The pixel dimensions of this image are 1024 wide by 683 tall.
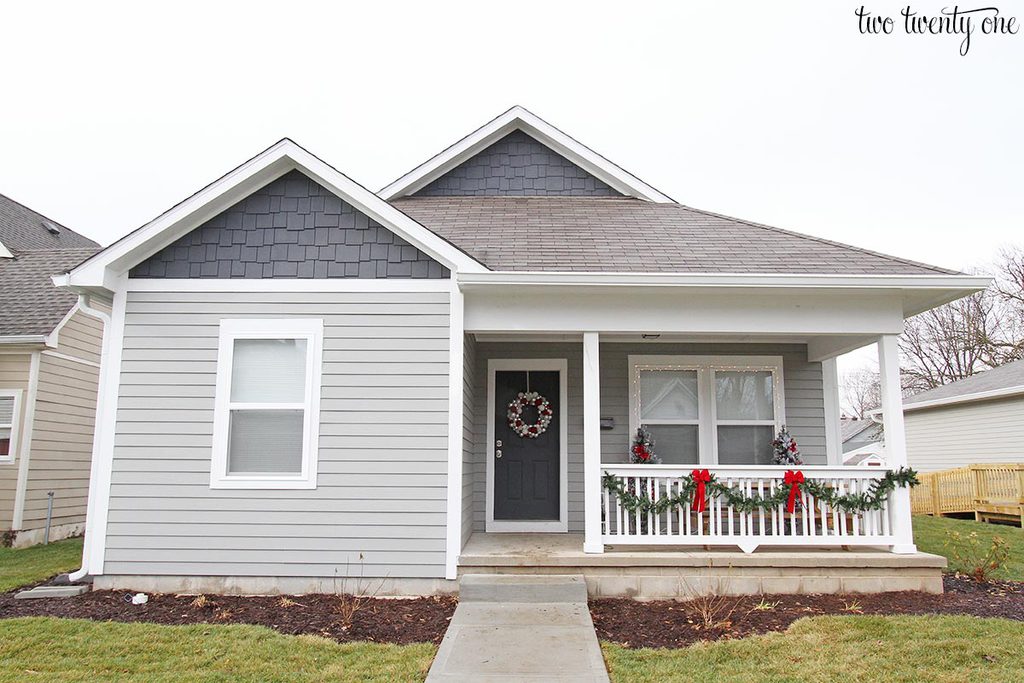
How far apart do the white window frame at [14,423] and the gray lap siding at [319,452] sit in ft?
14.9

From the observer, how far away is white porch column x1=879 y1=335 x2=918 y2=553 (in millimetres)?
6562

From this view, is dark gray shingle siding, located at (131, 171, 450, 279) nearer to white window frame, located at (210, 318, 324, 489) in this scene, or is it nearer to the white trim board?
white window frame, located at (210, 318, 324, 489)

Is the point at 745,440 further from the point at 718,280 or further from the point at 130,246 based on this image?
the point at 130,246

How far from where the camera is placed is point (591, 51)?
14453 mm

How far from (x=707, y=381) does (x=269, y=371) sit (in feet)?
16.2

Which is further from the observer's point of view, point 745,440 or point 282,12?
point 282,12

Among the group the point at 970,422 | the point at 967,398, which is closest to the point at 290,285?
the point at 967,398

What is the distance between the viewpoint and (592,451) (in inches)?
260

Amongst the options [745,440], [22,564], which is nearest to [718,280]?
[745,440]

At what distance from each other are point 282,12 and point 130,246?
740cm

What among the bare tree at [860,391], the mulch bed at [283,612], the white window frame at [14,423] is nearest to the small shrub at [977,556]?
the mulch bed at [283,612]

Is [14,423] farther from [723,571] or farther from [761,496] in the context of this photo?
[761,496]

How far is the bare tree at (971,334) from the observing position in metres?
27.1

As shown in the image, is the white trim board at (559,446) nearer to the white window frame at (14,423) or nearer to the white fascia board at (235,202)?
the white fascia board at (235,202)
